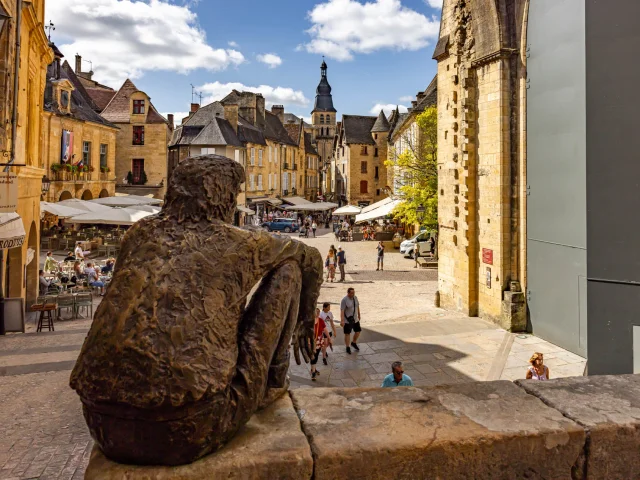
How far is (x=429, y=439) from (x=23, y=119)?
45.7 feet

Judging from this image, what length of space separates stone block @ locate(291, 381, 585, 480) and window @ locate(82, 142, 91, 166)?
3324 centimetres

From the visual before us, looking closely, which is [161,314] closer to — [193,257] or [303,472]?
[193,257]

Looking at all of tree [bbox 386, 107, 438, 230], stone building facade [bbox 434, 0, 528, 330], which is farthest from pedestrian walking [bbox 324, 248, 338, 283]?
stone building facade [bbox 434, 0, 528, 330]

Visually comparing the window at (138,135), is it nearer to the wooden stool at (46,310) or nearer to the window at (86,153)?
the window at (86,153)

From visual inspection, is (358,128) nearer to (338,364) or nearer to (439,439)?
(338,364)

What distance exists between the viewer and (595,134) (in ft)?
23.3

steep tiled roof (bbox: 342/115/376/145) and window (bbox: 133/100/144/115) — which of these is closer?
window (bbox: 133/100/144/115)

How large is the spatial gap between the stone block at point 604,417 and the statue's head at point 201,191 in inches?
72.0

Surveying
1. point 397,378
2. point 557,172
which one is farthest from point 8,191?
point 557,172

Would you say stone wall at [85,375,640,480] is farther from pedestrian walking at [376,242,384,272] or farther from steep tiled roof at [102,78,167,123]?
steep tiled roof at [102,78,167,123]

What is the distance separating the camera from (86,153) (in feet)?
105

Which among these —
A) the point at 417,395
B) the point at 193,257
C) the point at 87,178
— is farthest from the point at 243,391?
the point at 87,178

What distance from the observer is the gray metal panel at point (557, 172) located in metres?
9.47

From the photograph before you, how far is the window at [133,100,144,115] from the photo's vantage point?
128 feet
